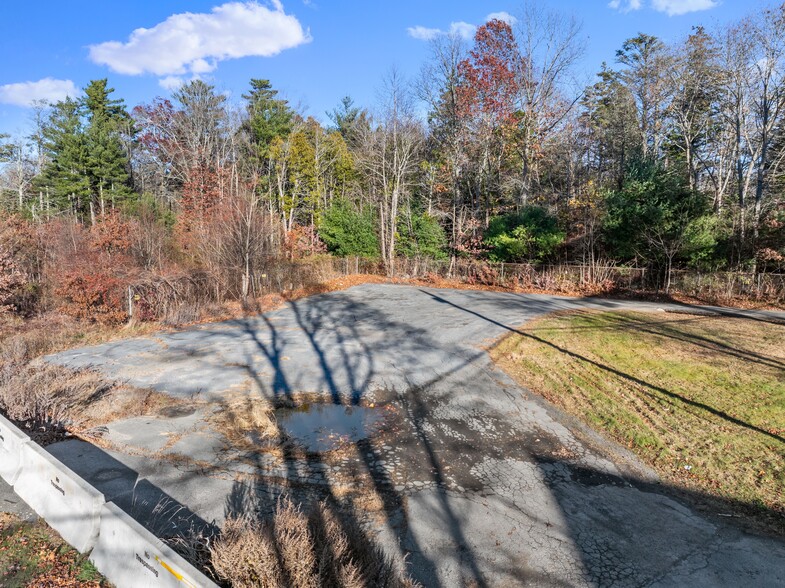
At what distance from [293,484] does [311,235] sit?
25.9 m

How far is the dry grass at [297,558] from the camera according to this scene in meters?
3.07

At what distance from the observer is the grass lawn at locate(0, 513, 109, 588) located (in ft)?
11.0

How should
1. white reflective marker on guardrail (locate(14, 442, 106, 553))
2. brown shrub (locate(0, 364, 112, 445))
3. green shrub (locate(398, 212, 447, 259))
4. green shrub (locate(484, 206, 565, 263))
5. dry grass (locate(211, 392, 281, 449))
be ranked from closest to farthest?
white reflective marker on guardrail (locate(14, 442, 106, 553))
brown shrub (locate(0, 364, 112, 445))
dry grass (locate(211, 392, 281, 449))
green shrub (locate(484, 206, 565, 263))
green shrub (locate(398, 212, 447, 259))

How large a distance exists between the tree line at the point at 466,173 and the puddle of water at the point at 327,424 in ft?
35.3

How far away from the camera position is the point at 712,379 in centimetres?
841

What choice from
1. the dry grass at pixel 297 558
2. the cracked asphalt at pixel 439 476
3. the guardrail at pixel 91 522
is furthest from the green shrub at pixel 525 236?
the guardrail at pixel 91 522

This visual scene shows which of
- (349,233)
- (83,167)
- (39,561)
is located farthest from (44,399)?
(83,167)

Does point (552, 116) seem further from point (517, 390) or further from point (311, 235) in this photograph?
point (517, 390)

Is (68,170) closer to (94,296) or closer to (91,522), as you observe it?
(94,296)

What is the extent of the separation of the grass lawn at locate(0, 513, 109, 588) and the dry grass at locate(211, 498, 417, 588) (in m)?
1.07

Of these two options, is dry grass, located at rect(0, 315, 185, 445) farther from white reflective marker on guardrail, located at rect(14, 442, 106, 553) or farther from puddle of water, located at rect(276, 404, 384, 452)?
puddle of water, located at rect(276, 404, 384, 452)

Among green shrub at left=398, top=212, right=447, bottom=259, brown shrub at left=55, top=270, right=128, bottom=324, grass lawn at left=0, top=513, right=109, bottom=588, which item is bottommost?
grass lawn at left=0, top=513, right=109, bottom=588

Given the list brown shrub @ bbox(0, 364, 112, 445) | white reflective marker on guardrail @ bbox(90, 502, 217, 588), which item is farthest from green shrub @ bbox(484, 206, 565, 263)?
white reflective marker on guardrail @ bbox(90, 502, 217, 588)

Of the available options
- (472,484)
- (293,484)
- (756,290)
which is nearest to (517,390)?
(472,484)
